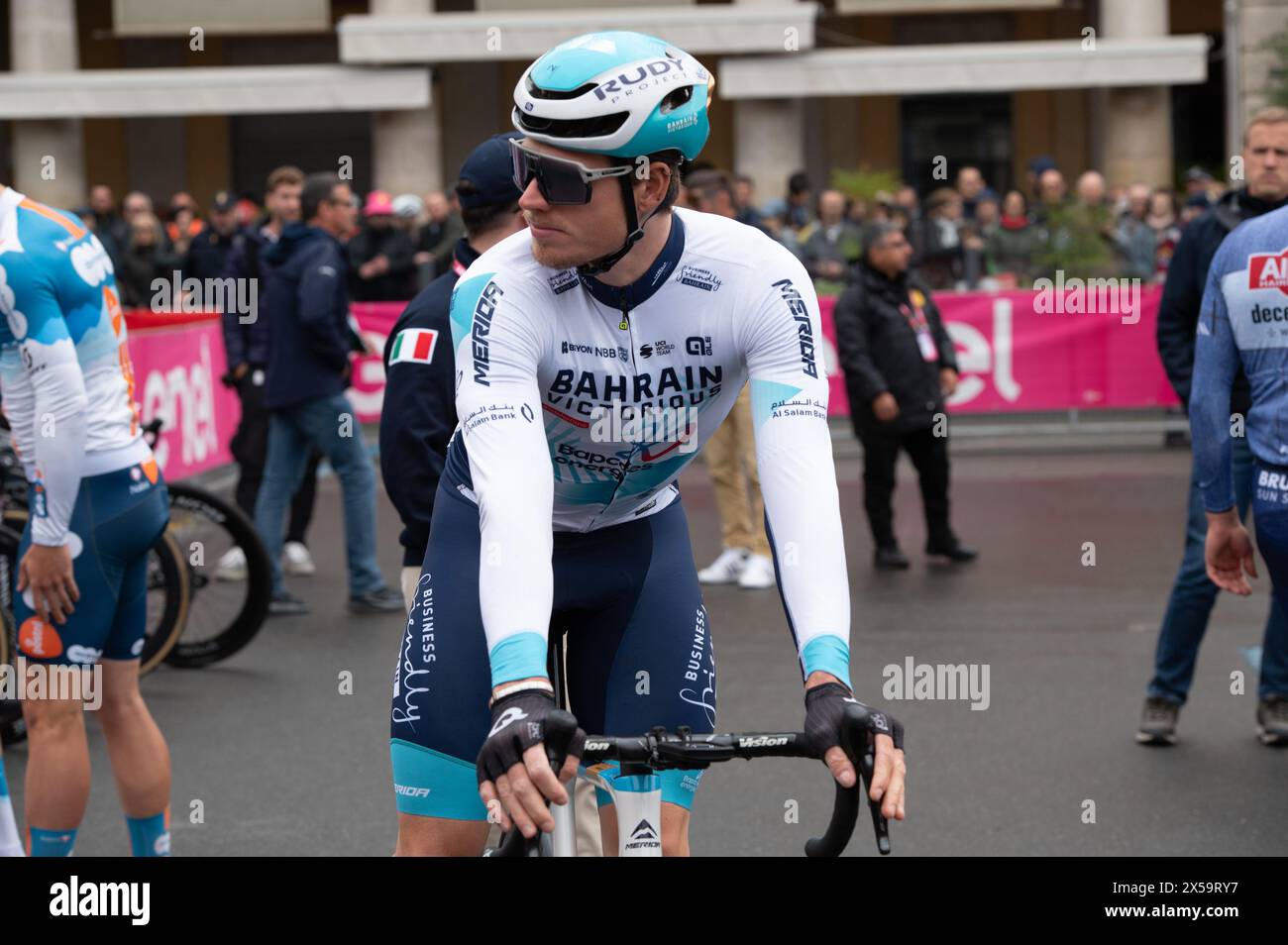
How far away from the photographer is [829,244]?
17828mm

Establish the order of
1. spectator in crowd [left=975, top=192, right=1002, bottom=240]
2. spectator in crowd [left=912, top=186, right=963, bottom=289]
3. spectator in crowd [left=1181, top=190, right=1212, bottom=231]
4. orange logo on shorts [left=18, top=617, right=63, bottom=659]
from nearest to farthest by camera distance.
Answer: orange logo on shorts [left=18, top=617, right=63, bottom=659] < spectator in crowd [left=912, top=186, right=963, bottom=289] < spectator in crowd [left=1181, top=190, right=1212, bottom=231] < spectator in crowd [left=975, top=192, right=1002, bottom=240]

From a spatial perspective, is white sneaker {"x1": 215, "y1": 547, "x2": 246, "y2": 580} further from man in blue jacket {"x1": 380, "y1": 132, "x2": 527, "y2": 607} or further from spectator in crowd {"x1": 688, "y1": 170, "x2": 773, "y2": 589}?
man in blue jacket {"x1": 380, "y1": 132, "x2": 527, "y2": 607}

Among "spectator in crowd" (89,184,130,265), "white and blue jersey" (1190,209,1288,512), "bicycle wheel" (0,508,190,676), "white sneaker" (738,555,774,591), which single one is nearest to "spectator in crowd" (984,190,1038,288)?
"white sneaker" (738,555,774,591)

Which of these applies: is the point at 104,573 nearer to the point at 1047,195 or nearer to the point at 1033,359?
the point at 1033,359

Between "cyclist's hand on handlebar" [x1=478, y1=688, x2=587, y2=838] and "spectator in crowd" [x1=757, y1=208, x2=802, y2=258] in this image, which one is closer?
"cyclist's hand on handlebar" [x1=478, y1=688, x2=587, y2=838]

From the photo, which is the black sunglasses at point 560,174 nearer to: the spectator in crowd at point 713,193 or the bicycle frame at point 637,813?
the bicycle frame at point 637,813

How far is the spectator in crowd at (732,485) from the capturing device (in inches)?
403

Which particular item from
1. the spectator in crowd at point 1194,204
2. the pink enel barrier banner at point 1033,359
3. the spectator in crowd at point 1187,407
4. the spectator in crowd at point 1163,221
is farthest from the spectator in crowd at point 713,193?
the spectator in crowd at point 1194,204

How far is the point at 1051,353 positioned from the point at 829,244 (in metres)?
3.27

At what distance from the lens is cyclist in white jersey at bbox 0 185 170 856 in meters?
4.70

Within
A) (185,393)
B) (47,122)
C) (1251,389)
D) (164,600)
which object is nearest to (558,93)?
(1251,389)

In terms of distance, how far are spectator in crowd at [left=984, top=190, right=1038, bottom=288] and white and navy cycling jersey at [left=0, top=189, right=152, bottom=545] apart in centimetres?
1278

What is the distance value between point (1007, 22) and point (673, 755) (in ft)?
114

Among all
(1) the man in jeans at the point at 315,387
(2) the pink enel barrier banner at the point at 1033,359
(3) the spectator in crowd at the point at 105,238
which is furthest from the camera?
(3) the spectator in crowd at the point at 105,238
